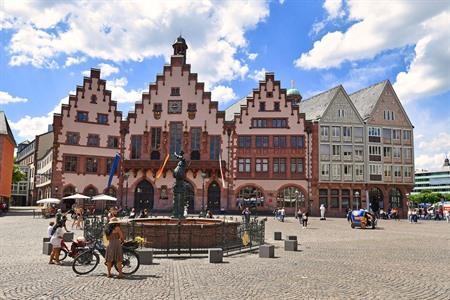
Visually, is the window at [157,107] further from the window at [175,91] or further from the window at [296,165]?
the window at [296,165]

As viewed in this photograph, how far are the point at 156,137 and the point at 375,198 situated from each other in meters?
31.1

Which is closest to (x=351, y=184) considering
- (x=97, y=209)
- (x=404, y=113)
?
(x=404, y=113)

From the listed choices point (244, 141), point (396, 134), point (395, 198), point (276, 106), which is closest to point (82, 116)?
point (244, 141)

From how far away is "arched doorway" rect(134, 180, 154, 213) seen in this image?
56.7m

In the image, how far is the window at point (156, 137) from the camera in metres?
57.4

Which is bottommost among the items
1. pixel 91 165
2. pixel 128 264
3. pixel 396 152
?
pixel 128 264

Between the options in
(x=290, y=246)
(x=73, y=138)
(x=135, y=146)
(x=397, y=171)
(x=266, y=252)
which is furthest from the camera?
(x=397, y=171)

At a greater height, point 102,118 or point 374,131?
point 102,118

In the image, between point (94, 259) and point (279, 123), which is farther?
point (279, 123)

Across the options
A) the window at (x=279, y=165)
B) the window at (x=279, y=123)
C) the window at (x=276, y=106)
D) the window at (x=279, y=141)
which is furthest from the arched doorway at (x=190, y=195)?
Answer: the window at (x=276, y=106)

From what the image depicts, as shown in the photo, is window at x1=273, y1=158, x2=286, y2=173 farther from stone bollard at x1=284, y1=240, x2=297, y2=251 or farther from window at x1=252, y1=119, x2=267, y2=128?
stone bollard at x1=284, y1=240, x2=297, y2=251

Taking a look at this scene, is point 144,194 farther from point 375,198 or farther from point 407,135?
point 407,135

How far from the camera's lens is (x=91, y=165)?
56156 millimetres

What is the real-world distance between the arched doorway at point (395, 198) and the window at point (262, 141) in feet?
62.0
